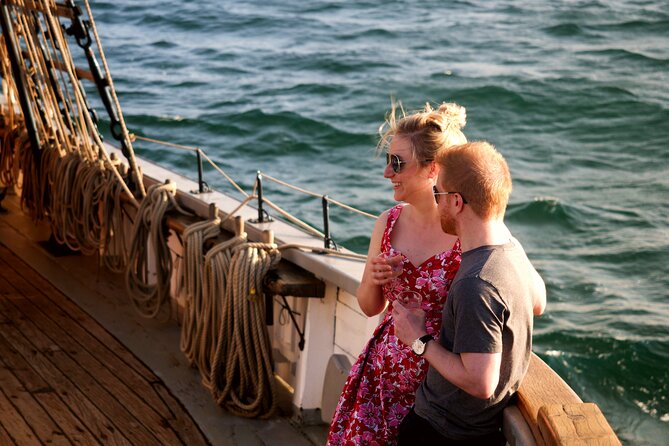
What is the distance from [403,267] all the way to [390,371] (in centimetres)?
25

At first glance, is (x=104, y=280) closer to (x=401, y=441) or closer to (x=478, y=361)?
(x=401, y=441)

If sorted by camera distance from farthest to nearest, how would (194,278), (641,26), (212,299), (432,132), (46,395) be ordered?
(641,26), (194,278), (212,299), (46,395), (432,132)

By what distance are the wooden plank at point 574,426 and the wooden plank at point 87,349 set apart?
2025 millimetres

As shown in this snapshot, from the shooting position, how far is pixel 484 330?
1.76 m

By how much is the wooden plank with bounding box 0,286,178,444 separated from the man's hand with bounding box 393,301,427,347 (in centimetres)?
164

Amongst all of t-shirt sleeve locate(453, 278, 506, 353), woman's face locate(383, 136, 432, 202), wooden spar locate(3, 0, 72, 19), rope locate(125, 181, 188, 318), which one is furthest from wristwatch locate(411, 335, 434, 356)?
wooden spar locate(3, 0, 72, 19)

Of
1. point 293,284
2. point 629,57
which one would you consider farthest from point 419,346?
point 629,57

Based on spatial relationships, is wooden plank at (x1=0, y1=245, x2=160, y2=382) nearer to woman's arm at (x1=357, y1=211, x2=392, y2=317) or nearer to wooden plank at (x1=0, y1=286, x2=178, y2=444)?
wooden plank at (x1=0, y1=286, x2=178, y2=444)

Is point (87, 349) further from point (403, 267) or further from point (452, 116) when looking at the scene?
point (452, 116)

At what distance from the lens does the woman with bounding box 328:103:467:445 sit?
213 centimetres

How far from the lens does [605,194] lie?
9.84 meters

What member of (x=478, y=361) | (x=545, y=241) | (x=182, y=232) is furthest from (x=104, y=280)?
(x=545, y=241)

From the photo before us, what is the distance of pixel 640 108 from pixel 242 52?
6638 millimetres

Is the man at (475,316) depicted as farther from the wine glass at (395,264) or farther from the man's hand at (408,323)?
the wine glass at (395,264)
